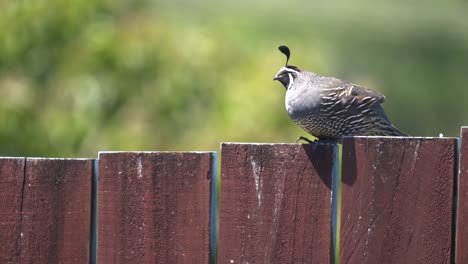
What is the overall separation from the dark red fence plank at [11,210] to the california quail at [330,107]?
110cm

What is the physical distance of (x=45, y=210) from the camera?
2.93 meters

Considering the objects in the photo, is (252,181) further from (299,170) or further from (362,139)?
(362,139)

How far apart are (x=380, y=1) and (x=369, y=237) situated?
1824 centimetres

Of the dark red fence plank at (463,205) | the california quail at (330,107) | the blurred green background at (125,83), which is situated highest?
the blurred green background at (125,83)

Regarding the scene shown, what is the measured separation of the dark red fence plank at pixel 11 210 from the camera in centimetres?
296

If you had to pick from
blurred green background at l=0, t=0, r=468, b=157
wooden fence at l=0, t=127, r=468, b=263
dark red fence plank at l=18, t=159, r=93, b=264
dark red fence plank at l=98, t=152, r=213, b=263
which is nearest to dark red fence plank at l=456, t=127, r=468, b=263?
wooden fence at l=0, t=127, r=468, b=263

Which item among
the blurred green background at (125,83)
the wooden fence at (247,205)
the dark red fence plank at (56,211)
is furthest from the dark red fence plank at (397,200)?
the blurred green background at (125,83)

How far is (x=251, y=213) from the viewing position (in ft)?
9.00

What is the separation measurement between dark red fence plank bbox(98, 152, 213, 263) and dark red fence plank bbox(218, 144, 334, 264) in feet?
0.23

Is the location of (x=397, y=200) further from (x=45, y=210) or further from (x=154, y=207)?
(x=45, y=210)

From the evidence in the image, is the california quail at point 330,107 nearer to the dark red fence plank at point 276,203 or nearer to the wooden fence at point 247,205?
the wooden fence at point 247,205

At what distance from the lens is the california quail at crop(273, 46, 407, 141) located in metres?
3.75

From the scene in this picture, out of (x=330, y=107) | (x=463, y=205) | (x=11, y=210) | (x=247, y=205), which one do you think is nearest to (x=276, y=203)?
(x=247, y=205)

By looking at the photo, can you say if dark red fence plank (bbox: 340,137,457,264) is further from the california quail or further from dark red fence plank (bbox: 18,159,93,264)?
the california quail
